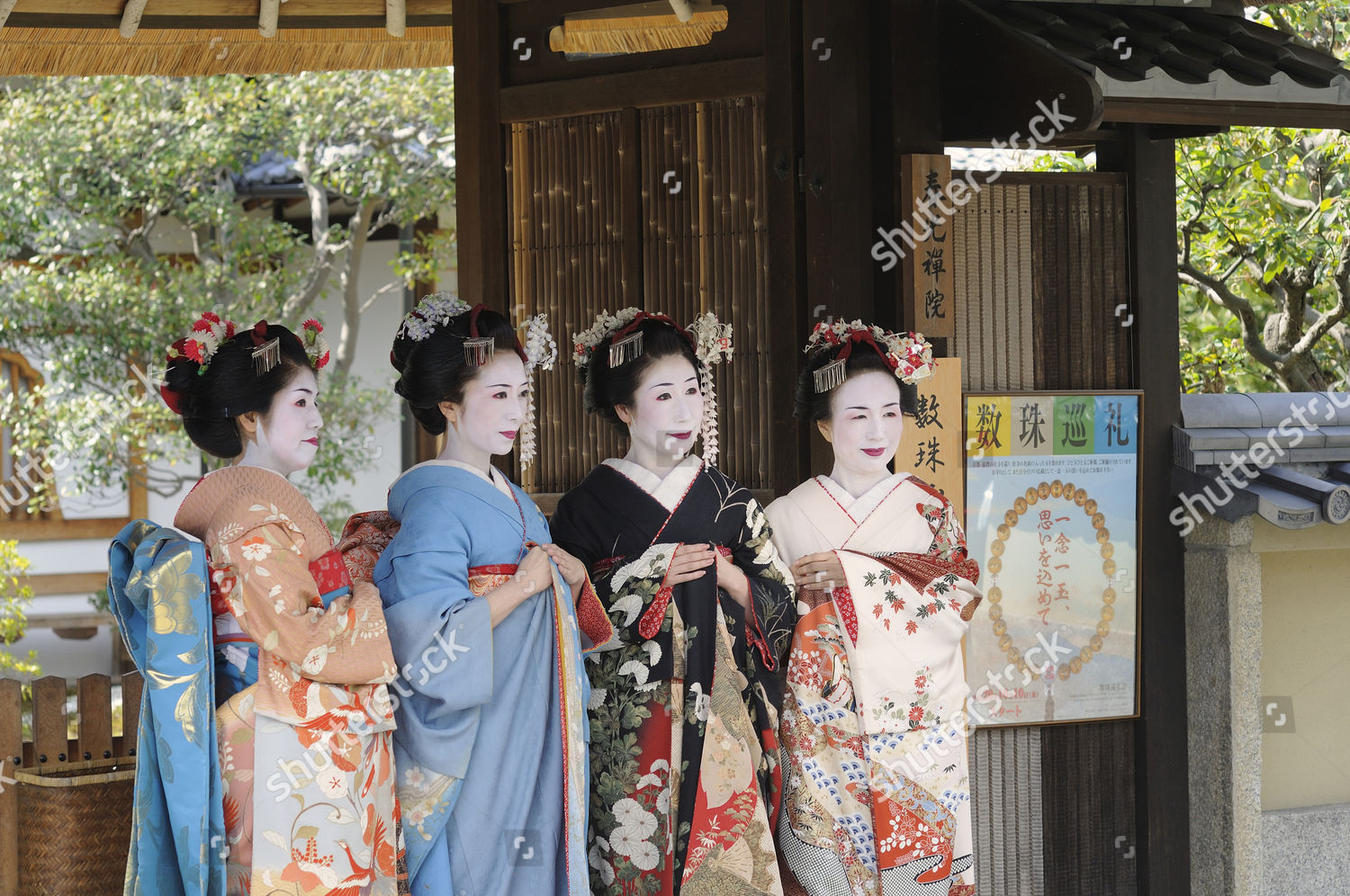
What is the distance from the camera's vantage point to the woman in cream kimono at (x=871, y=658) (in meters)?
3.78

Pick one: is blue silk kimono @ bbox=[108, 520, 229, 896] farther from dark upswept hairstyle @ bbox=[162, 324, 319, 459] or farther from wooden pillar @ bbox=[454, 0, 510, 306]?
wooden pillar @ bbox=[454, 0, 510, 306]

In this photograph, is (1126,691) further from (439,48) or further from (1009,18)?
(439,48)

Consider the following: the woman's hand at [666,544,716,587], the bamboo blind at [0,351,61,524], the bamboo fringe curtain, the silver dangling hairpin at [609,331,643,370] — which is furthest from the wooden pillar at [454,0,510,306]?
the bamboo blind at [0,351,61,524]

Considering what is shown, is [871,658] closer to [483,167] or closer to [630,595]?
[630,595]

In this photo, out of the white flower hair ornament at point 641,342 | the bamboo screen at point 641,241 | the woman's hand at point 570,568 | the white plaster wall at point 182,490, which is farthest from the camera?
the white plaster wall at point 182,490

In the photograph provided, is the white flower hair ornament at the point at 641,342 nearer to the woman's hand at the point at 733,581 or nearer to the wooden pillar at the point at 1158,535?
the woman's hand at the point at 733,581

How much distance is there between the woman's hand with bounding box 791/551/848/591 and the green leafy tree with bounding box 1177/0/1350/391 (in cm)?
381

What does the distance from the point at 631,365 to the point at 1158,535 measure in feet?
7.78

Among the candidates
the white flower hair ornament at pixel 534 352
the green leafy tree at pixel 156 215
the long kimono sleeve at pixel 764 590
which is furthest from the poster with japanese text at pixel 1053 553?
the green leafy tree at pixel 156 215

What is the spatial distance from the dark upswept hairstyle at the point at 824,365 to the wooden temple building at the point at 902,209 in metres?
0.48

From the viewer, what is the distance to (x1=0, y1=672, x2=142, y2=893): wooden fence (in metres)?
3.65

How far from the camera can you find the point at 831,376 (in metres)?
3.93

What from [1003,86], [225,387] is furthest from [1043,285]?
[225,387]

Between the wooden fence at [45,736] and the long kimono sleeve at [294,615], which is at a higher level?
the long kimono sleeve at [294,615]
